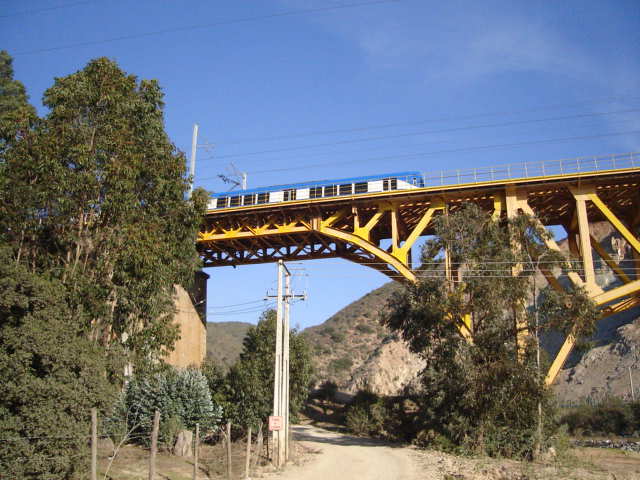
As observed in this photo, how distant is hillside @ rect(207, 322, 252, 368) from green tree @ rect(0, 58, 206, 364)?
81.0 m

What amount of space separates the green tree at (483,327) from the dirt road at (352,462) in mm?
3643

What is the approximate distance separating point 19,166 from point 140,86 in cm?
619

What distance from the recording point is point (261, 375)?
33094mm

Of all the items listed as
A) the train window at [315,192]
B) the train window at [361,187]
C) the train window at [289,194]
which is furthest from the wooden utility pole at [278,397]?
the train window at [289,194]

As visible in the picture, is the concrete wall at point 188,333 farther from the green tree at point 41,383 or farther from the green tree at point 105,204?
the green tree at point 41,383

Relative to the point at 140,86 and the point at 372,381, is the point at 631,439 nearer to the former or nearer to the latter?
the point at 372,381

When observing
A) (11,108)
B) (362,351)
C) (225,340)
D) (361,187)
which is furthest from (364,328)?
(225,340)

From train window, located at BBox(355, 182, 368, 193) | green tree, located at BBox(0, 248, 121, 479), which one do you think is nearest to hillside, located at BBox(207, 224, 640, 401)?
train window, located at BBox(355, 182, 368, 193)

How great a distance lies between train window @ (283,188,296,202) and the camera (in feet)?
130

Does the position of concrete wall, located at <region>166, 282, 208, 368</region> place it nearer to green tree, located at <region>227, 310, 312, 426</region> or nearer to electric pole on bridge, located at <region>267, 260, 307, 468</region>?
green tree, located at <region>227, 310, 312, 426</region>

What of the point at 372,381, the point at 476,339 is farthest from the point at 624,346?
the point at 476,339

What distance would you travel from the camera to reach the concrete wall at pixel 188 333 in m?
44.2

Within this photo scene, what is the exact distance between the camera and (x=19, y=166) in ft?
70.5

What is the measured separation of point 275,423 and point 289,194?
18.3 m
